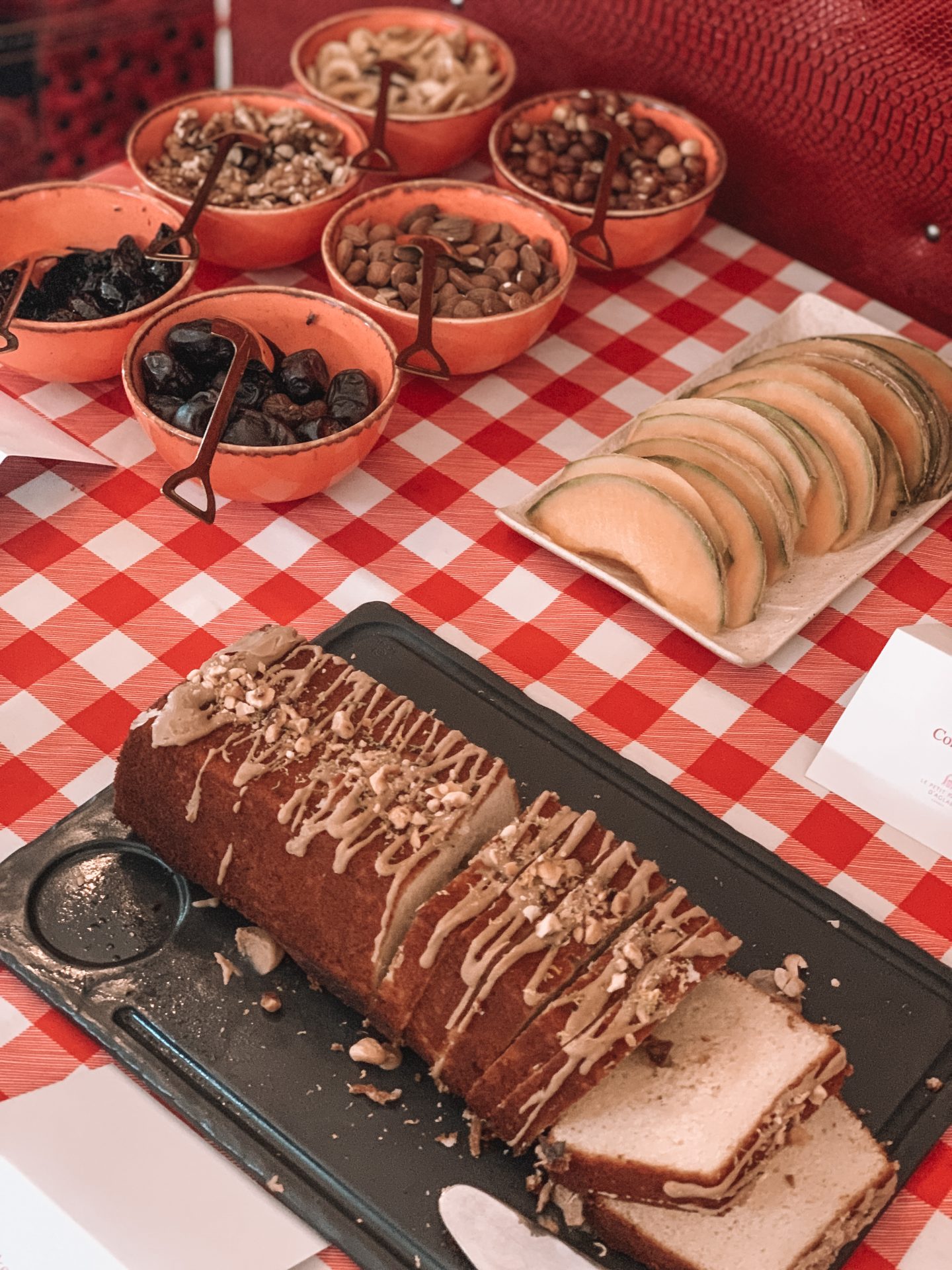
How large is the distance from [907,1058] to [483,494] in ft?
3.83

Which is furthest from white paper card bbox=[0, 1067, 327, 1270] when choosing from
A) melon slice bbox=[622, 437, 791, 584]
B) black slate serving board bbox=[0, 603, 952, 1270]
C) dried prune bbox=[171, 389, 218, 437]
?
melon slice bbox=[622, 437, 791, 584]

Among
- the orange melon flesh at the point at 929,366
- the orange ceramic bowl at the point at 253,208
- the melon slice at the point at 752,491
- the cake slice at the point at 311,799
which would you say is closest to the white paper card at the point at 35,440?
the orange ceramic bowl at the point at 253,208

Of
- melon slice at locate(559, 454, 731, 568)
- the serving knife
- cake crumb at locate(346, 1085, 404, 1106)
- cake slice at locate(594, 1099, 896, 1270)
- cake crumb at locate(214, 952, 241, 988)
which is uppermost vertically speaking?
melon slice at locate(559, 454, 731, 568)

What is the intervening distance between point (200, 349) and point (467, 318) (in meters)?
0.48

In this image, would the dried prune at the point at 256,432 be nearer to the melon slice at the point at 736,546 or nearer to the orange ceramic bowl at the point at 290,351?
the orange ceramic bowl at the point at 290,351

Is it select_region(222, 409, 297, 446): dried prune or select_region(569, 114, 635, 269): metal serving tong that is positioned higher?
select_region(569, 114, 635, 269): metal serving tong

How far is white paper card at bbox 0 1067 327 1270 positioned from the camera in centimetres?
135

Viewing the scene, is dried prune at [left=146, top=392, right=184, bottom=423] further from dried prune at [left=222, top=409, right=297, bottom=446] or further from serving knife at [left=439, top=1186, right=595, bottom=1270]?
serving knife at [left=439, top=1186, right=595, bottom=1270]

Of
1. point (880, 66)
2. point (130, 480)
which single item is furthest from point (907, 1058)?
point (880, 66)

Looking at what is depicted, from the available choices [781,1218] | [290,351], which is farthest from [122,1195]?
[290,351]

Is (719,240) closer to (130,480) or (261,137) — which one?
(261,137)

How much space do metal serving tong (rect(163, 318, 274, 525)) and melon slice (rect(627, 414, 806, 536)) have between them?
Answer: 71 centimetres

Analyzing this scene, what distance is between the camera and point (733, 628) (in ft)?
6.80

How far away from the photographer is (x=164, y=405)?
2.11m
